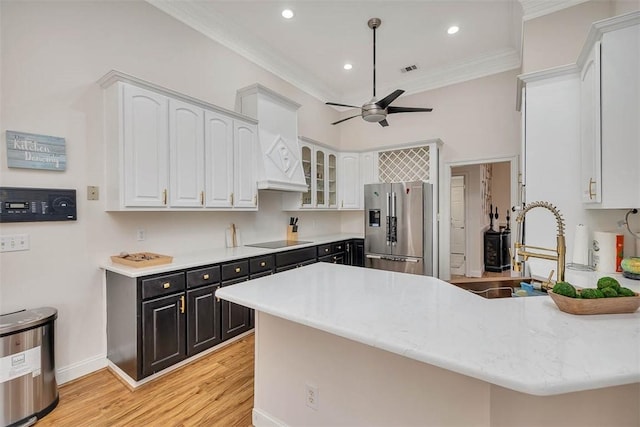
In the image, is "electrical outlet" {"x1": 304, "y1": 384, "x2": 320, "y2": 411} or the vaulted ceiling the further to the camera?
the vaulted ceiling

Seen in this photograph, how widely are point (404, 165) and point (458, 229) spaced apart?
2.20m

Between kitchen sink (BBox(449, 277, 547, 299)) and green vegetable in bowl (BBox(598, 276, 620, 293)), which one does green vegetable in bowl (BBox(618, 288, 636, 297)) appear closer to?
Result: green vegetable in bowl (BBox(598, 276, 620, 293))

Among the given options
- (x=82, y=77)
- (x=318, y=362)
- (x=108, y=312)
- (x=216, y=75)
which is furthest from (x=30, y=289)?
(x=216, y=75)

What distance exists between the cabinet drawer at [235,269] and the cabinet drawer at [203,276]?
0.07 meters

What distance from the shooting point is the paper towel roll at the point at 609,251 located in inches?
80.0

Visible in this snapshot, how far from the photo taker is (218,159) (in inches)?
117

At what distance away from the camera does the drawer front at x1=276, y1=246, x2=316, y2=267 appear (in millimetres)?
3317

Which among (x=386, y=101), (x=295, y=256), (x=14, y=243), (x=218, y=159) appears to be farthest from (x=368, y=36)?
(x=14, y=243)

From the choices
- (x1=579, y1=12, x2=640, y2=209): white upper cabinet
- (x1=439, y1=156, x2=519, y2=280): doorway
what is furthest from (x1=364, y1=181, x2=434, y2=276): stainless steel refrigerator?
(x1=579, y1=12, x2=640, y2=209): white upper cabinet

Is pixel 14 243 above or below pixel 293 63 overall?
below

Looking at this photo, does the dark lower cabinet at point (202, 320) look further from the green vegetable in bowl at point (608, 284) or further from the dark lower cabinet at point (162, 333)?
the green vegetable in bowl at point (608, 284)

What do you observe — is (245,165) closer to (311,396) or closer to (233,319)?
(233,319)

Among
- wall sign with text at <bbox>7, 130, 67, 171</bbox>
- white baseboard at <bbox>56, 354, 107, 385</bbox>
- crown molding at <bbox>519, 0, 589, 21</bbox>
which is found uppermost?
crown molding at <bbox>519, 0, 589, 21</bbox>

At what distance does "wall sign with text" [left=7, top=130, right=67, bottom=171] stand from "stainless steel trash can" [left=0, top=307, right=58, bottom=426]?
1033 millimetres
